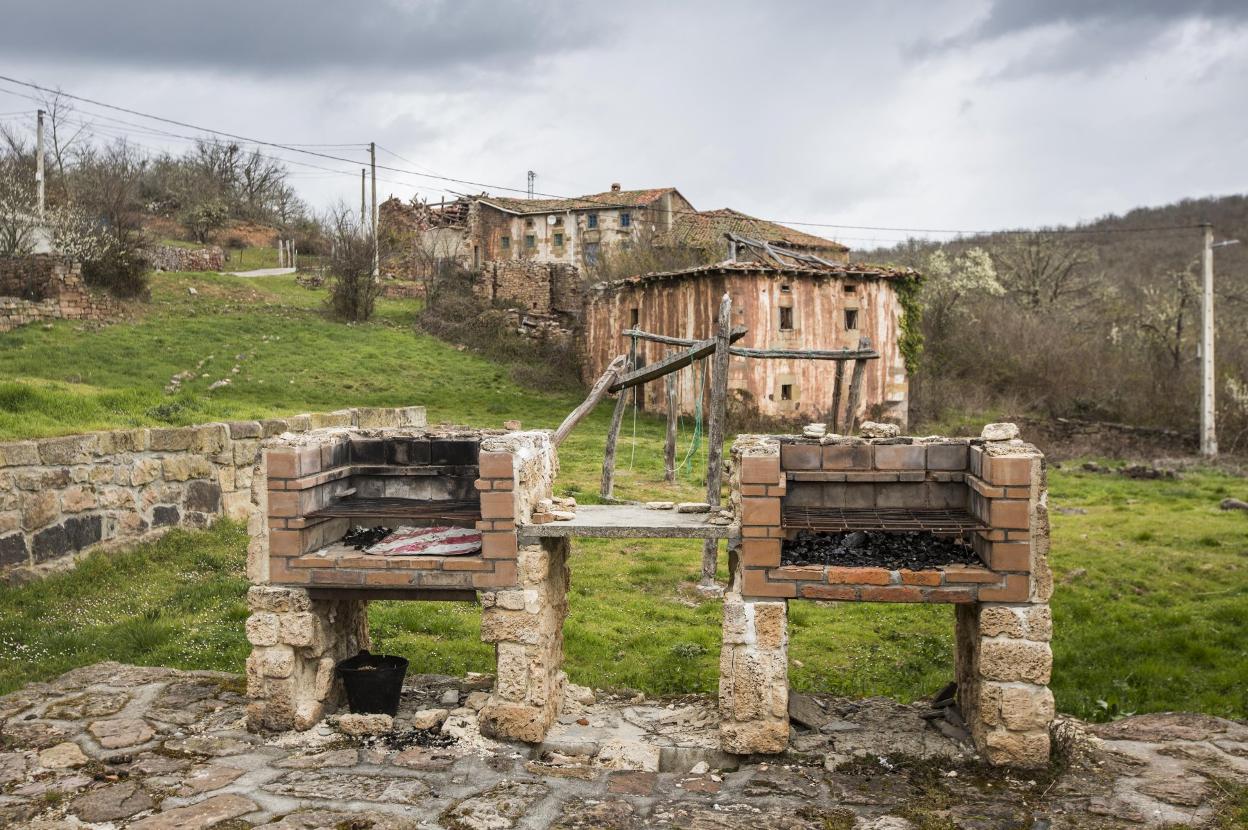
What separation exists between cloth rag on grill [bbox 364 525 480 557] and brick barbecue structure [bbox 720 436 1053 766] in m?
1.97

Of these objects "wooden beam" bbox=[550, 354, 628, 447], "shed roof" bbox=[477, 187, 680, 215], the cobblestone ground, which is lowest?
the cobblestone ground

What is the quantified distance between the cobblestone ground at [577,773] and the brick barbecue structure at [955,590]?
1.05 ft

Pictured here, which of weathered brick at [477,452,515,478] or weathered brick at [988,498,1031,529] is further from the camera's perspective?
weathered brick at [477,452,515,478]

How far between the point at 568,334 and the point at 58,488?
21.6 m

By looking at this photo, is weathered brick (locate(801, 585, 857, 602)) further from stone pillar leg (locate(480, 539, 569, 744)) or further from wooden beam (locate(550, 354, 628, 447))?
wooden beam (locate(550, 354, 628, 447))

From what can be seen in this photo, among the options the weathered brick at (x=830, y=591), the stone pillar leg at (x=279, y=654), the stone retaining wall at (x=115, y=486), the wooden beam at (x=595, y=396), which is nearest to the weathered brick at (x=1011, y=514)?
the weathered brick at (x=830, y=591)

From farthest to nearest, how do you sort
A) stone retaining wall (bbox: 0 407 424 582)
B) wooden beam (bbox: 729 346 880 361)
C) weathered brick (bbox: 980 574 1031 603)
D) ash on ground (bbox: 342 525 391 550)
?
wooden beam (bbox: 729 346 880 361) < stone retaining wall (bbox: 0 407 424 582) < ash on ground (bbox: 342 525 391 550) < weathered brick (bbox: 980 574 1031 603)

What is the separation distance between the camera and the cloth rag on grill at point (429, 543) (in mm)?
6684

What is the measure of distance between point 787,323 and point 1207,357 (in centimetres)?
975

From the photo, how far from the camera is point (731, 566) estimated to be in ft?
22.1

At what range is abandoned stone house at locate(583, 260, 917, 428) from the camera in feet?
73.9

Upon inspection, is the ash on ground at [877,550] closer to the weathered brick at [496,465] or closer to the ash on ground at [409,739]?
the weathered brick at [496,465]

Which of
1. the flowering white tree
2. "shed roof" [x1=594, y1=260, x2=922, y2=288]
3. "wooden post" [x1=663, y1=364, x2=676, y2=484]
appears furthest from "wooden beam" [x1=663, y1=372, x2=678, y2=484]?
the flowering white tree

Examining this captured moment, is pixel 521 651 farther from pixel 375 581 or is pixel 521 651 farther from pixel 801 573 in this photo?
pixel 801 573
